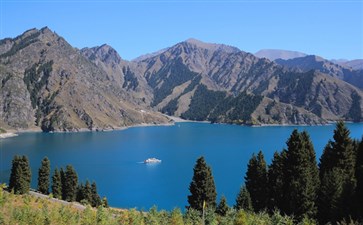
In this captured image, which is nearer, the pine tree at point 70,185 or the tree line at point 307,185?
the tree line at point 307,185

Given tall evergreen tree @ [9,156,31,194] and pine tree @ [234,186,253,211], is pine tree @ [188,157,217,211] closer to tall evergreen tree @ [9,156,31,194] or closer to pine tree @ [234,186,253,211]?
pine tree @ [234,186,253,211]

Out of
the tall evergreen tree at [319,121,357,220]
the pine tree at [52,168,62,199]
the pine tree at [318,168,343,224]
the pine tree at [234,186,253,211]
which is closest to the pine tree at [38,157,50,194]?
the pine tree at [52,168,62,199]

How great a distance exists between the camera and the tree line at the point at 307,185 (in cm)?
A: 4497

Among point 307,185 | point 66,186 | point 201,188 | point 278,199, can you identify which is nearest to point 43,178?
point 66,186

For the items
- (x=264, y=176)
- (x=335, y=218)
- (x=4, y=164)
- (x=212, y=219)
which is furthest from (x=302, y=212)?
(x=4, y=164)

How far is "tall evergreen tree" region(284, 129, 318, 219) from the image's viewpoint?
50969 mm

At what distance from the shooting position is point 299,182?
5284 cm

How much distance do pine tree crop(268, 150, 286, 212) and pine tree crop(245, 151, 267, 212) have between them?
214 centimetres

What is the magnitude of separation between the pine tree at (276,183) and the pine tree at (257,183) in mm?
2137

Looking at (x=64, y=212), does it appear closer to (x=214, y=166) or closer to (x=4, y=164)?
(x=214, y=166)

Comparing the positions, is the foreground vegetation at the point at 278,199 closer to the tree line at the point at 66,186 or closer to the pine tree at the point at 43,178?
the tree line at the point at 66,186

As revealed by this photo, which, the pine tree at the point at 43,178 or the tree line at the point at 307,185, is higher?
the tree line at the point at 307,185

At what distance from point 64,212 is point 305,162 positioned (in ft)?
113

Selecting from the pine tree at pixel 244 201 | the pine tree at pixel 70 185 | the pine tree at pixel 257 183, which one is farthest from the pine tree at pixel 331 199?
the pine tree at pixel 70 185
